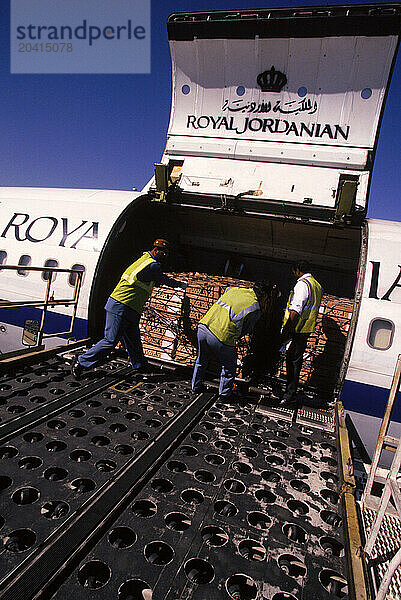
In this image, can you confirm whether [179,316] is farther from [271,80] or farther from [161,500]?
[271,80]

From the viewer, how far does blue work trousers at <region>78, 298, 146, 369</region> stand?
5.08 m

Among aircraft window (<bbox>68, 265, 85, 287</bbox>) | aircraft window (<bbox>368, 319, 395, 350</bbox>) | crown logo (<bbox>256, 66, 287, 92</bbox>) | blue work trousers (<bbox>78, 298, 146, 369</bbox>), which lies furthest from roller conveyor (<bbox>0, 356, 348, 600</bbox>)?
crown logo (<bbox>256, 66, 287, 92</bbox>)

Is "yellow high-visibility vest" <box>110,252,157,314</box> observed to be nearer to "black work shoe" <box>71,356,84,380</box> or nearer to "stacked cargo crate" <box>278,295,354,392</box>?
"black work shoe" <box>71,356,84,380</box>

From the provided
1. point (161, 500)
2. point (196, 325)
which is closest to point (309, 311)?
point (196, 325)

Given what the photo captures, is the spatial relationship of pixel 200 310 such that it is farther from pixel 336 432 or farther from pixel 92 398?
pixel 336 432

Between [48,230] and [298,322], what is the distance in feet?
16.0

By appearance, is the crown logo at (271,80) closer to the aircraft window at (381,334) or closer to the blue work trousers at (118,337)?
the aircraft window at (381,334)

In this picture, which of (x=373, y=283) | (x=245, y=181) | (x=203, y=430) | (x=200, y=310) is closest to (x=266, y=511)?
(x=203, y=430)

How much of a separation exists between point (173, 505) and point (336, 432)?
2.39m

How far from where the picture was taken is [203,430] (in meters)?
3.96

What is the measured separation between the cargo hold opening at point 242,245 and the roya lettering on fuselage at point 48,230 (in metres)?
Answer: 0.90

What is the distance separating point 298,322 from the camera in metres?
5.25

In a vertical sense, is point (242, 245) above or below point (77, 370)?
above

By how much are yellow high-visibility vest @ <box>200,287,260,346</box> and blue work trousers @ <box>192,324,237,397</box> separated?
0.09m
